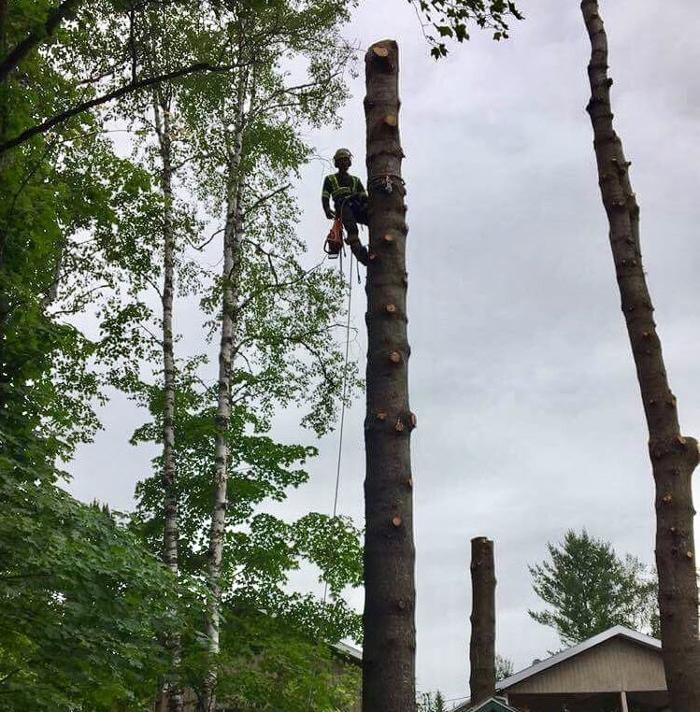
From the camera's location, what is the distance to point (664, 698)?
2523cm

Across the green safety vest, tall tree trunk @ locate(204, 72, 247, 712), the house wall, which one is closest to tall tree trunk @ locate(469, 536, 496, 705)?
tall tree trunk @ locate(204, 72, 247, 712)

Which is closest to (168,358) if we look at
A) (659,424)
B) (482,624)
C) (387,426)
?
(482,624)

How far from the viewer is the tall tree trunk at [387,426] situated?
16.0ft

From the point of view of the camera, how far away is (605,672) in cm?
2439

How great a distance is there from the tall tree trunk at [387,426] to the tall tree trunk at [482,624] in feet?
31.2

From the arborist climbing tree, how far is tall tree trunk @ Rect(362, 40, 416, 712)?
1766 millimetres

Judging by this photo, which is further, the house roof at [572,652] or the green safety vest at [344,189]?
the house roof at [572,652]

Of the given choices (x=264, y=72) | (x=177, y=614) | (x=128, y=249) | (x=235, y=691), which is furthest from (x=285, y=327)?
(x=177, y=614)

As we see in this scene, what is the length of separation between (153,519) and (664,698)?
1487cm

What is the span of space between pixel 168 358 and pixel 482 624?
705 cm

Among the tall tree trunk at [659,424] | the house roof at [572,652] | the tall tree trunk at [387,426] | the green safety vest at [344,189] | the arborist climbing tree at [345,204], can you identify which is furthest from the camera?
the house roof at [572,652]

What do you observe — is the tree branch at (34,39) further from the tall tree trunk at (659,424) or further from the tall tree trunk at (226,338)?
the tall tree trunk at (226,338)

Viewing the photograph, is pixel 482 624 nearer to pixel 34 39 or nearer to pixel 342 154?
pixel 342 154

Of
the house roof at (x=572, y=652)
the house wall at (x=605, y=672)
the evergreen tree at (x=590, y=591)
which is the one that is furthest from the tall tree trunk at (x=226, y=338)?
the evergreen tree at (x=590, y=591)
